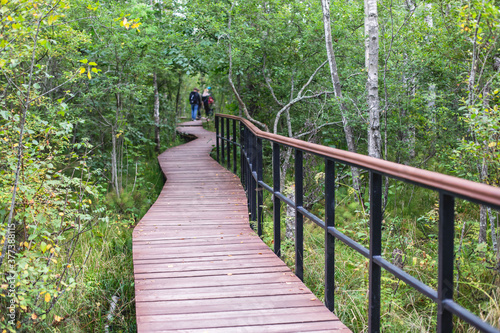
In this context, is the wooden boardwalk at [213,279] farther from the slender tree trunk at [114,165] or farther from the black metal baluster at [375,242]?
the slender tree trunk at [114,165]

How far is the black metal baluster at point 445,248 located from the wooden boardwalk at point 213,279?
1.11 metres

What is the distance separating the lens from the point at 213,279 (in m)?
4.04

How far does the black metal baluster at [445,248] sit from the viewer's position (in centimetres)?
194

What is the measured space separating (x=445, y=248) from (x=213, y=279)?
2.42 m

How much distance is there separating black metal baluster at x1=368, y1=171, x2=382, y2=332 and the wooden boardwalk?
0.34 meters

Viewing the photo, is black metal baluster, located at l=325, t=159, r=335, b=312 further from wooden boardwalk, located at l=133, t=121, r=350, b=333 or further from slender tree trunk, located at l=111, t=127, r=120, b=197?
slender tree trunk, located at l=111, t=127, r=120, b=197

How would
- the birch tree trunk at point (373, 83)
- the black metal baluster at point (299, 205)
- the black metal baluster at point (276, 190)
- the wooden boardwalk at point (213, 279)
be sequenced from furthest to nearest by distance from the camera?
the birch tree trunk at point (373, 83), the black metal baluster at point (276, 190), the black metal baluster at point (299, 205), the wooden boardwalk at point (213, 279)

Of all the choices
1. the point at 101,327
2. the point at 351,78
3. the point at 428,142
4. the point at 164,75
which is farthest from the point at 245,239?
the point at 164,75

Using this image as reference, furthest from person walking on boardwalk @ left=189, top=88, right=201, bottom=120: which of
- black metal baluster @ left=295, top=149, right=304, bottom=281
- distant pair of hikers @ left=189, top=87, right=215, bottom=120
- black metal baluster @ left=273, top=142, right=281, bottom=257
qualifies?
black metal baluster @ left=295, top=149, right=304, bottom=281

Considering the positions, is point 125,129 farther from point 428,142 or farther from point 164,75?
point 428,142

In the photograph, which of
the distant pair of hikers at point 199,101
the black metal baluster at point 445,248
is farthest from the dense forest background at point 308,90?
the distant pair of hikers at point 199,101

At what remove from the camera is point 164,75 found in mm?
15281

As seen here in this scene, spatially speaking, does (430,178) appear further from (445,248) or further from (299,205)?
(299,205)

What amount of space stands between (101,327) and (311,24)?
30.2 feet
